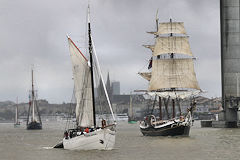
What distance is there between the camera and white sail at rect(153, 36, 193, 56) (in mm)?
99938

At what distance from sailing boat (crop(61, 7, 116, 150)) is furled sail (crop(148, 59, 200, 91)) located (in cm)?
4753

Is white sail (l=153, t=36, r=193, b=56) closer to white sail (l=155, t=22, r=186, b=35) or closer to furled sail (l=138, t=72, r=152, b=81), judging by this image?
white sail (l=155, t=22, r=186, b=35)

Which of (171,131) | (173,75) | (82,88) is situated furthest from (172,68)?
(82,88)

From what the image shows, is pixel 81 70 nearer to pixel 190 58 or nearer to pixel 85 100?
pixel 85 100

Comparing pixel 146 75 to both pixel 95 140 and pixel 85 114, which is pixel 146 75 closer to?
pixel 85 114

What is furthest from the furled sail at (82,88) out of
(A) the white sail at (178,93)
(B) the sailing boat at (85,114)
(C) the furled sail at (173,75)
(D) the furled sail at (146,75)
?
(D) the furled sail at (146,75)

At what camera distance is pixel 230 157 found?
45156 mm

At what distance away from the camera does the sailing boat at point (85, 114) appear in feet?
156

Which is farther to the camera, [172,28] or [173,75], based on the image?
[172,28]

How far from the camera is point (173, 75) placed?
9981cm

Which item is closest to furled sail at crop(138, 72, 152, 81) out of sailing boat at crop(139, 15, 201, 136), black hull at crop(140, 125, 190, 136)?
sailing boat at crop(139, 15, 201, 136)

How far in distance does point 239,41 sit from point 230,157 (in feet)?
242

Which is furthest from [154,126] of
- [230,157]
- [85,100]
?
[230,157]

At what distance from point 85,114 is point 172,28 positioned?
2035 inches
